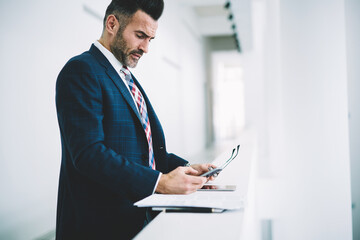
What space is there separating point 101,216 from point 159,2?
102 centimetres

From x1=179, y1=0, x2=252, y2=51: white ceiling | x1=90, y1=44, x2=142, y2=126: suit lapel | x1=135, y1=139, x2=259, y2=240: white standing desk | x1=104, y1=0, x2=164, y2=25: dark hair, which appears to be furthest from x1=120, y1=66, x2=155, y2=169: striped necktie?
x1=179, y1=0, x2=252, y2=51: white ceiling

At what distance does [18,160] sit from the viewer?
2.48m

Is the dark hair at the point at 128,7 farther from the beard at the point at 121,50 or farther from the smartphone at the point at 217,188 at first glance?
the smartphone at the point at 217,188

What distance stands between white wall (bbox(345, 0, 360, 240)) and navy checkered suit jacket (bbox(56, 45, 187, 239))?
142 cm

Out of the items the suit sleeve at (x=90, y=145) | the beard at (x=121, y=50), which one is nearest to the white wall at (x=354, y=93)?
the beard at (x=121, y=50)

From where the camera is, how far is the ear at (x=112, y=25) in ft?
4.66

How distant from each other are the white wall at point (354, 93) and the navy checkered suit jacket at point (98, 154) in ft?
4.65

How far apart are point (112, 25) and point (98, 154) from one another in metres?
0.69

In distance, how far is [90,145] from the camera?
1.04m

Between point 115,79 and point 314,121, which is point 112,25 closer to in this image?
point 115,79

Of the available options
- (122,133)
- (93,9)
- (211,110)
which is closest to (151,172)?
(122,133)

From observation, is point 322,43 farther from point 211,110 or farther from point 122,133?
point 211,110

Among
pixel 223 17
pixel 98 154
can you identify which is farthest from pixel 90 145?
pixel 223 17

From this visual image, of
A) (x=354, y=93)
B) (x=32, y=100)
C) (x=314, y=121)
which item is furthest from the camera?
(x=32, y=100)
